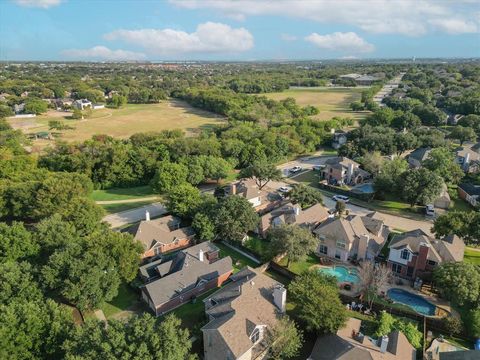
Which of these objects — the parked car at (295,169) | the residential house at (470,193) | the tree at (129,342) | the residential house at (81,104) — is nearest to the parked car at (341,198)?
the parked car at (295,169)

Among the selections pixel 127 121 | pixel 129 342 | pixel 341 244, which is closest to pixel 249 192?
pixel 341 244

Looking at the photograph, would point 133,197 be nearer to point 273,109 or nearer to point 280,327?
point 280,327

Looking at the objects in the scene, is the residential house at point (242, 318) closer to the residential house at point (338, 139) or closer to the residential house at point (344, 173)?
the residential house at point (344, 173)

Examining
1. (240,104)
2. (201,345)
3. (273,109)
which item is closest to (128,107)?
(240,104)

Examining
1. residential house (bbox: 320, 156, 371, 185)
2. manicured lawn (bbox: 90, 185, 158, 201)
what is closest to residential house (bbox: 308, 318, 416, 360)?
residential house (bbox: 320, 156, 371, 185)

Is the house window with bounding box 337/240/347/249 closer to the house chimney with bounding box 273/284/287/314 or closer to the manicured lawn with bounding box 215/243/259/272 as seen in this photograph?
the manicured lawn with bounding box 215/243/259/272

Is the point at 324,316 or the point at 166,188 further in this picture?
the point at 166,188
